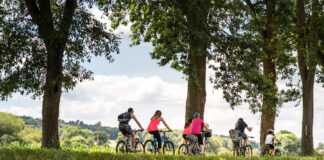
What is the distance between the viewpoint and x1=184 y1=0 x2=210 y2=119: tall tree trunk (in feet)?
56.7

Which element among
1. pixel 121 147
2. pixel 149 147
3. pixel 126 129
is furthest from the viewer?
pixel 149 147

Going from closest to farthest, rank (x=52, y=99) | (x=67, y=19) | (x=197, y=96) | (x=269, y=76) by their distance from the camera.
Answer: (x=52, y=99), (x=67, y=19), (x=197, y=96), (x=269, y=76)

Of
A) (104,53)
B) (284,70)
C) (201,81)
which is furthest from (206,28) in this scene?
(284,70)

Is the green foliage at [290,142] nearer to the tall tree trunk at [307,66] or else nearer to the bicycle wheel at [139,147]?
the tall tree trunk at [307,66]

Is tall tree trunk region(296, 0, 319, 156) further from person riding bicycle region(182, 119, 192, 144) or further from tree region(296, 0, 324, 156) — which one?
person riding bicycle region(182, 119, 192, 144)

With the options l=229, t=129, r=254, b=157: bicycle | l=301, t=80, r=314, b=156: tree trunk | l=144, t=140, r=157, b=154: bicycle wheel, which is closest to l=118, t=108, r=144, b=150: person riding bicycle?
l=144, t=140, r=157, b=154: bicycle wheel

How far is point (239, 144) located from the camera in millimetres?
21016

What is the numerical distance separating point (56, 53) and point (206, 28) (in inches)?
286

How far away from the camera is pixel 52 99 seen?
16812 millimetres

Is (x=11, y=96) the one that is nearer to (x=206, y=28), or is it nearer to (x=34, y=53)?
(x=34, y=53)

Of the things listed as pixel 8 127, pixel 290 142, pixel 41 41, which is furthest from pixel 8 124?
pixel 41 41

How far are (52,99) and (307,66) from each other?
16.3 meters

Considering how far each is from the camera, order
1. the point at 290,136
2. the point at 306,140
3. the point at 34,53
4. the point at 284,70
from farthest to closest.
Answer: the point at 290,136
the point at 284,70
the point at 306,140
the point at 34,53

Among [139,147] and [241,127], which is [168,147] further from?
[241,127]
